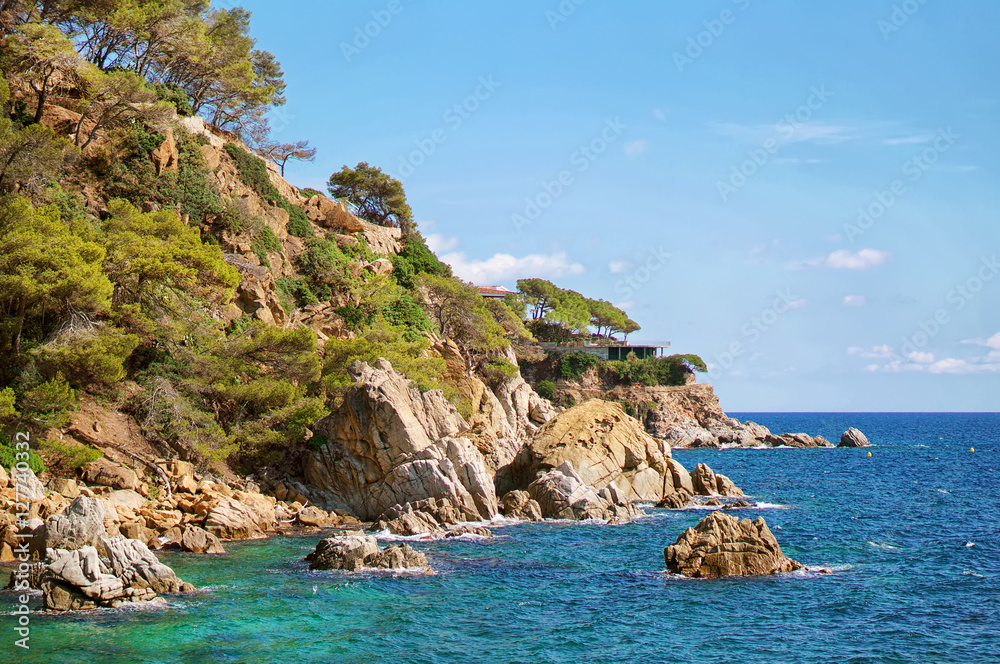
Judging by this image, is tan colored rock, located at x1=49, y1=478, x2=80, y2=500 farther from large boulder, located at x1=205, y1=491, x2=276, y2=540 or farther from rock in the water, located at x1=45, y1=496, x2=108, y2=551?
rock in the water, located at x1=45, y1=496, x2=108, y2=551

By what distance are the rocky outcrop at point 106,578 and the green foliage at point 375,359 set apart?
18.3m

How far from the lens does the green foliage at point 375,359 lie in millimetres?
40578

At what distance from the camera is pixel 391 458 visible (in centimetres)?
3556

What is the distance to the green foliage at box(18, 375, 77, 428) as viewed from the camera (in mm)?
29938

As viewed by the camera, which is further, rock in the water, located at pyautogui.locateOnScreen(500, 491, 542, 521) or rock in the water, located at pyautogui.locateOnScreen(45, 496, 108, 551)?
rock in the water, located at pyautogui.locateOnScreen(500, 491, 542, 521)

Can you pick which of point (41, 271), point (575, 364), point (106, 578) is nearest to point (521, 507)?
point (106, 578)

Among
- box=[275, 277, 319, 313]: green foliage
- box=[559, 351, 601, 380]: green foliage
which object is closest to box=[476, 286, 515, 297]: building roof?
box=[559, 351, 601, 380]: green foliage

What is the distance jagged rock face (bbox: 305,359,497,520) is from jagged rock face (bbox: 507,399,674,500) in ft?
17.0

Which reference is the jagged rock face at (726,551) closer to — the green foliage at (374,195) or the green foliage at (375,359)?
the green foliage at (375,359)

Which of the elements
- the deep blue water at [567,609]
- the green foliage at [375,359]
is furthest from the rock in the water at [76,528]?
the green foliage at [375,359]

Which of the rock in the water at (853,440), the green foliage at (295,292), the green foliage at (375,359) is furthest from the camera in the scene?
the rock in the water at (853,440)

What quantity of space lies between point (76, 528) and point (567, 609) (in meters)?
13.2

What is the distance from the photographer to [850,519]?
39.8 m

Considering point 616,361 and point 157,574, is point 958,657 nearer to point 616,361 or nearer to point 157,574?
point 157,574
